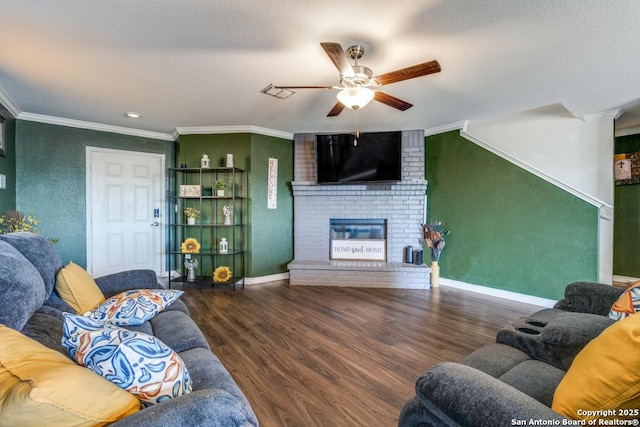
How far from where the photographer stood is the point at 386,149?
4.43m

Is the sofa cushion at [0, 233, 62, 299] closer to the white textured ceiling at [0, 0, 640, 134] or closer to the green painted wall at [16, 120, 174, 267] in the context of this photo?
the white textured ceiling at [0, 0, 640, 134]

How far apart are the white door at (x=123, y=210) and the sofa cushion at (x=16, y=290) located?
353 centimetres

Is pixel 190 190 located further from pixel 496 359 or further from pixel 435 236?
pixel 496 359

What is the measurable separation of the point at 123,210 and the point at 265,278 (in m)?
2.36

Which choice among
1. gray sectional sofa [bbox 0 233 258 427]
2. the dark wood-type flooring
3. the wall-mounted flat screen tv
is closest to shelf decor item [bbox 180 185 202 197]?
the dark wood-type flooring

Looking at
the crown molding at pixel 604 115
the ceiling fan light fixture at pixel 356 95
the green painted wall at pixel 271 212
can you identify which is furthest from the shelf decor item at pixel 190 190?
the crown molding at pixel 604 115

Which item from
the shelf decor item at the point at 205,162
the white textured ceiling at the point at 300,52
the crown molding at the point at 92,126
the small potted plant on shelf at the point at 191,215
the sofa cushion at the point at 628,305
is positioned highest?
the white textured ceiling at the point at 300,52

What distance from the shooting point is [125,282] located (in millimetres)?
2314

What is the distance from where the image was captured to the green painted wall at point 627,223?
4352 millimetres

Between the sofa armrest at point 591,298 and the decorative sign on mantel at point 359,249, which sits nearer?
the sofa armrest at point 591,298

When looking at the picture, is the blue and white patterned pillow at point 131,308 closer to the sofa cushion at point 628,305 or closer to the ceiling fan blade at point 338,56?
the ceiling fan blade at point 338,56

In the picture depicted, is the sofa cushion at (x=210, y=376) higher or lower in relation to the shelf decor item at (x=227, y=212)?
lower

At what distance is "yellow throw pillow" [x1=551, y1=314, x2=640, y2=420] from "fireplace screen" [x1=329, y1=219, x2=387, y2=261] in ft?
12.7

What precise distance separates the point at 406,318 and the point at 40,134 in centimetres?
513
